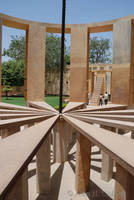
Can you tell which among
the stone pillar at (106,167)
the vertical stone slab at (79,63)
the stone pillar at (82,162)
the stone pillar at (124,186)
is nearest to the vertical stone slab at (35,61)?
the vertical stone slab at (79,63)

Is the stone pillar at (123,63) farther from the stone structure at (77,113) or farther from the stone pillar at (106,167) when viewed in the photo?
the stone pillar at (106,167)

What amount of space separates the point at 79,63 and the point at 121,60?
5.85 ft

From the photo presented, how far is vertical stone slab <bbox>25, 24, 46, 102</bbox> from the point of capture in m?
7.66

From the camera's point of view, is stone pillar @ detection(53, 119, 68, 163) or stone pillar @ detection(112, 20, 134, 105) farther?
stone pillar @ detection(112, 20, 134, 105)

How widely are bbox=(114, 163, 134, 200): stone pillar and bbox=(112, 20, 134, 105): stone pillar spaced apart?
4.97 m

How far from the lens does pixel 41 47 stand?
7.74 metres

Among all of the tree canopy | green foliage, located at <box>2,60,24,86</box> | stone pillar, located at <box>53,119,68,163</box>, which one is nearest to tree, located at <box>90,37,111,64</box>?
the tree canopy

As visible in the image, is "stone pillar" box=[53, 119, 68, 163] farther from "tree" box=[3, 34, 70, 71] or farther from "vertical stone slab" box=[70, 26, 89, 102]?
"tree" box=[3, 34, 70, 71]

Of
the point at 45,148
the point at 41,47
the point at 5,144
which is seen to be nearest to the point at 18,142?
the point at 5,144

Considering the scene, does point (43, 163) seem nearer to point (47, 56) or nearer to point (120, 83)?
point (120, 83)

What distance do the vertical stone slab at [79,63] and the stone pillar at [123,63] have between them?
1.20m

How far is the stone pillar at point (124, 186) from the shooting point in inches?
103

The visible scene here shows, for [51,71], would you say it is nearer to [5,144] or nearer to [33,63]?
[33,63]

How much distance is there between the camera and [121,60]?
7191mm
